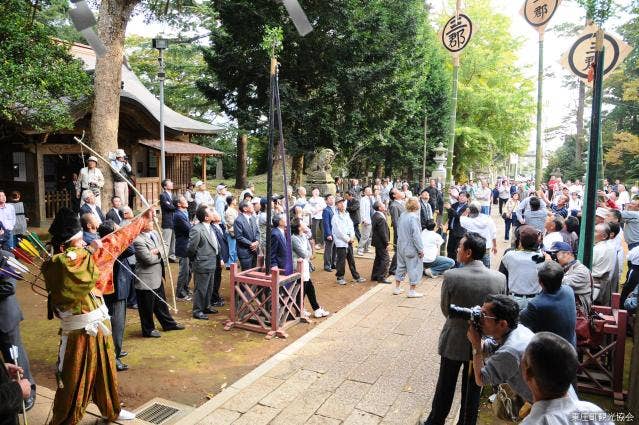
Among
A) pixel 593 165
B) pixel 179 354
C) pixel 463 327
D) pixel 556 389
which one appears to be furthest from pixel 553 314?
pixel 179 354

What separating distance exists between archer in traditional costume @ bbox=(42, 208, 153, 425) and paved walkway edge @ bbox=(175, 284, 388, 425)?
0.74 m

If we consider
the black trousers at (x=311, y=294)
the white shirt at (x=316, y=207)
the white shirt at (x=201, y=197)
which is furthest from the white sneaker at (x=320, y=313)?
the white shirt at (x=316, y=207)

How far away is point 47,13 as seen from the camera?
24266 mm

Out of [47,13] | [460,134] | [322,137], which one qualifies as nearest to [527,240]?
[322,137]

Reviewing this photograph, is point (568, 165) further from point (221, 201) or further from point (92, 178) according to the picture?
point (92, 178)

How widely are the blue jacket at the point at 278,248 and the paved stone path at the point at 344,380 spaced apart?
3.76 feet

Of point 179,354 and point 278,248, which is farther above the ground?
point 278,248

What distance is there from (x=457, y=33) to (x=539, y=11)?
2.69m

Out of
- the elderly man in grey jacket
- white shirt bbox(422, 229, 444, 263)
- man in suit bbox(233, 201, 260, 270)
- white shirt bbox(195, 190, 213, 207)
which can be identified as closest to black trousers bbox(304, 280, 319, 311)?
man in suit bbox(233, 201, 260, 270)

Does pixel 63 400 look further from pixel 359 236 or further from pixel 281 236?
pixel 359 236

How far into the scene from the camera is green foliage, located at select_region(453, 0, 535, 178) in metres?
27.3

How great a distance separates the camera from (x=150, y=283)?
244 inches

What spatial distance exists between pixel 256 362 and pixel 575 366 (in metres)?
4.31

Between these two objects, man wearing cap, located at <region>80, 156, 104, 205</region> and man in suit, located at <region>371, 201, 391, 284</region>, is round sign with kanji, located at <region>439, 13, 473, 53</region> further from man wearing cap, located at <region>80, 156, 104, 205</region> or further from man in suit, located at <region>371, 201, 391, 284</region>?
man wearing cap, located at <region>80, 156, 104, 205</region>
